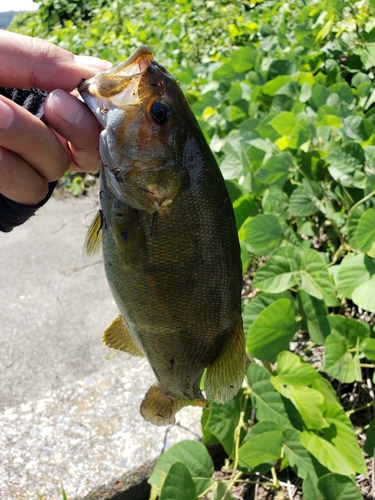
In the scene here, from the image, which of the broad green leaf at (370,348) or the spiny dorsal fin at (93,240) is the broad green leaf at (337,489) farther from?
the spiny dorsal fin at (93,240)

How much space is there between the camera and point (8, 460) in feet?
7.06

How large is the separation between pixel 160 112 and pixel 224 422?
4.10 feet

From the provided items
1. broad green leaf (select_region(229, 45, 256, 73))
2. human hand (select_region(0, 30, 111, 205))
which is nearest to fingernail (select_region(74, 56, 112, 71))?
human hand (select_region(0, 30, 111, 205))

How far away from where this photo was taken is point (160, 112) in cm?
115

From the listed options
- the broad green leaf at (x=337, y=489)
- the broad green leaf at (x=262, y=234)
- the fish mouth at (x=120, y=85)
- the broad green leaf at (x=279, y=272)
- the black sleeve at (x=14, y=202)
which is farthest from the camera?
the broad green leaf at (x=262, y=234)

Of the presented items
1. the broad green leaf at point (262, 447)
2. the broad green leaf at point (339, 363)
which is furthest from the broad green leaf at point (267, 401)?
the broad green leaf at point (339, 363)

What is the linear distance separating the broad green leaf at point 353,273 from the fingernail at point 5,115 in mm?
1310

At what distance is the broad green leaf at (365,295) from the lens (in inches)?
67.8

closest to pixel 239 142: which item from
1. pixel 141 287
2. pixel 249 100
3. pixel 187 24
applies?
pixel 249 100

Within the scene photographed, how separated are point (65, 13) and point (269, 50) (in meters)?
8.41

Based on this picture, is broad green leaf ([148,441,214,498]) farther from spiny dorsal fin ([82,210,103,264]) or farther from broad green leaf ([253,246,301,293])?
spiny dorsal fin ([82,210,103,264])

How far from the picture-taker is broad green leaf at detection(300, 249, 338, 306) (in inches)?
76.3

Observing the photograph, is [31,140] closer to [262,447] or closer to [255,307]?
[255,307]

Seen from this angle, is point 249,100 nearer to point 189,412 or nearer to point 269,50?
point 269,50
